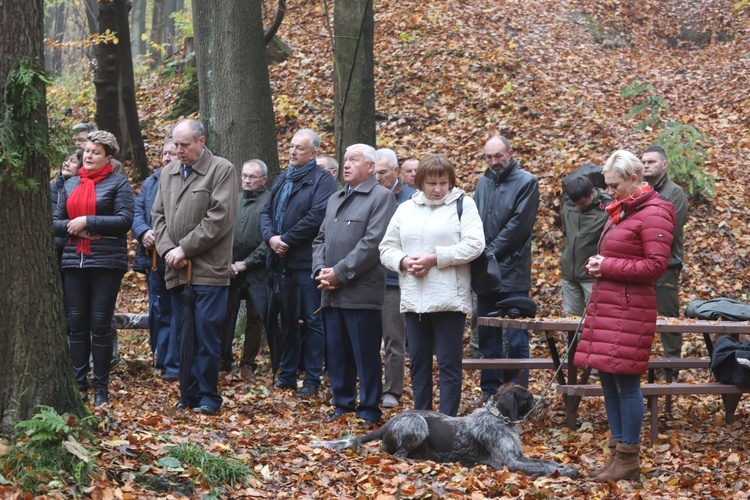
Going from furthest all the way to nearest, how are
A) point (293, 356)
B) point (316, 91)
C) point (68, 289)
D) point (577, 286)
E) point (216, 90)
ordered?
point (316, 91)
point (216, 90)
point (577, 286)
point (293, 356)
point (68, 289)

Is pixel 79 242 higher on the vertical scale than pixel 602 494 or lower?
higher

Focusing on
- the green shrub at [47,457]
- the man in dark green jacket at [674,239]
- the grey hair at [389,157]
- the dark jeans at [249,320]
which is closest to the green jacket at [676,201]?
the man in dark green jacket at [674,239]

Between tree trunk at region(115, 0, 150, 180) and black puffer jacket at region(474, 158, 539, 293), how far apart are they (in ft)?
29.7

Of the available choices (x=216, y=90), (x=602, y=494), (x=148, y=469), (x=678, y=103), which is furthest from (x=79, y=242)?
(x=678, y=103)

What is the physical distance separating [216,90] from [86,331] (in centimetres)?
405

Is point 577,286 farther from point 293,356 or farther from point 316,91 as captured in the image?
point 316,91

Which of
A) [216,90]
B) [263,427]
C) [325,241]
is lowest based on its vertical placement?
[263,427]

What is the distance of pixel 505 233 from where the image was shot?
27.5ft

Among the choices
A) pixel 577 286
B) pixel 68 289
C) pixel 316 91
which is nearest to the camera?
pixel 68 289

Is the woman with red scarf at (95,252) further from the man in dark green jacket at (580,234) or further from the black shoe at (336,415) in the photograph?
the man in dark green jacket at (580,234)

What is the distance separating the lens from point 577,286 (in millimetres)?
9453

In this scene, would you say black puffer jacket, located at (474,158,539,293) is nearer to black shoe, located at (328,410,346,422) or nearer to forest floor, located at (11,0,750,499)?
forest floor, located at (11,0,750,499)

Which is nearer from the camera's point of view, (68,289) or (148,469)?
(148,469)

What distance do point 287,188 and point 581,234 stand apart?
10.4 feet
